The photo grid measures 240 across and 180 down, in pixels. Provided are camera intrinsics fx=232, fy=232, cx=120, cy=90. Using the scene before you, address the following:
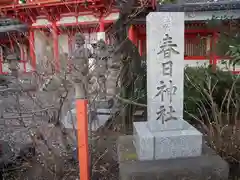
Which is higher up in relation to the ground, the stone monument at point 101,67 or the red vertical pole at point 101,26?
the red vertical pole at point 101,26

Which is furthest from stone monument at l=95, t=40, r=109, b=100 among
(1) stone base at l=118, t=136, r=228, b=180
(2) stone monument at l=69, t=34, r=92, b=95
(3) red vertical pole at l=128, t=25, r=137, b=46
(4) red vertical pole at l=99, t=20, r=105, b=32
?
(3) red vertical pole at l=128, t=25, r=137, b=46

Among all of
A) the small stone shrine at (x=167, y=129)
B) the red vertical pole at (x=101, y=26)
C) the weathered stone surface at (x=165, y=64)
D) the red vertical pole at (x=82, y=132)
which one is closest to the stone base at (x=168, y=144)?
the small stone shrine at (x=167, y=129)

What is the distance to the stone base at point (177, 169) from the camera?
88.0 inches

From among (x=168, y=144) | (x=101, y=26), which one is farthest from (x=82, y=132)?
(x=101, y=26)

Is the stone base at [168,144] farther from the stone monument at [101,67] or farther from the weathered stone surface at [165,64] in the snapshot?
the stone monument at [101,67]

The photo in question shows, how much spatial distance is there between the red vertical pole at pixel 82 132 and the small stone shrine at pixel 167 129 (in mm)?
392

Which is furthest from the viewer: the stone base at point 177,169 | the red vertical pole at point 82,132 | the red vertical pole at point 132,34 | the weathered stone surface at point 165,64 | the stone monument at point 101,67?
the red vertical pole at point 132,34

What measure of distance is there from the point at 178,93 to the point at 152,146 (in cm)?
63

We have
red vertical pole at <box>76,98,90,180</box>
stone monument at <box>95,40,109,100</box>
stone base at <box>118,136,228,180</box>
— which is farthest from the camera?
stone monument at <box>95,40,109,100</box>

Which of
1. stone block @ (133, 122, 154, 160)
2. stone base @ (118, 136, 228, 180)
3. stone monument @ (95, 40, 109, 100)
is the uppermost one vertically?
stone monument @ (95, 40, 109, 100)

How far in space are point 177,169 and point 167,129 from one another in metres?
0.44

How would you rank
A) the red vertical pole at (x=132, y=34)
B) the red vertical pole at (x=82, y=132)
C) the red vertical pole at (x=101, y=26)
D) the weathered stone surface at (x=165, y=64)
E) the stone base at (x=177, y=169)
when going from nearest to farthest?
1. the red vertical pole at (x=82, y=132)
2. the stone base at (x=177, y=169)
3. the weathered stone surface at (x=165, y=64)
4. the red vertical pole at (x=101, y=26)
5. the red vertical pole at (x=132, y=34)

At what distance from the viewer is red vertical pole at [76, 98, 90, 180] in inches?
80.3

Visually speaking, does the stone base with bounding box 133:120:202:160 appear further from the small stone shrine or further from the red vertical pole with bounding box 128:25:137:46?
the red vertical pole with bounding box 128:25:137:46
